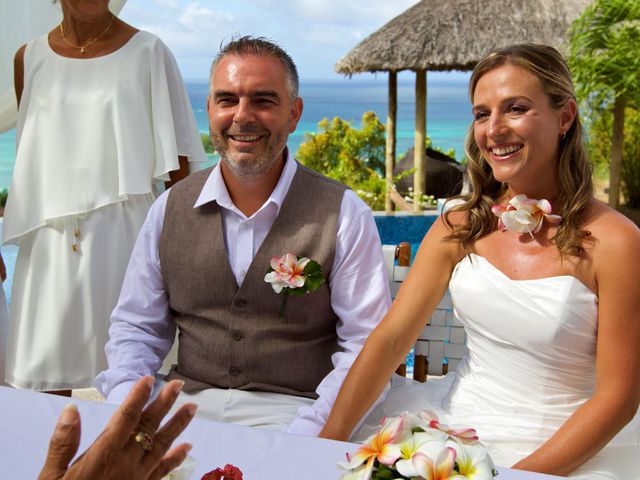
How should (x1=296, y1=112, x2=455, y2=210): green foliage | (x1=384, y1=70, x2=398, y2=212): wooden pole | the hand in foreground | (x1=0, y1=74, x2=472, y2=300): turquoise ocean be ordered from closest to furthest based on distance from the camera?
the hand in foreground, (x1=384, y1=70, x2=398, y2=212): wooden pole, (x1=296, y1=112, x2=455, y2=210): green foliage, (x1=0, y1=74, x2=472, y2=300): turquoise ocean

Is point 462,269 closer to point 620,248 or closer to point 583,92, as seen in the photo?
point 620,248

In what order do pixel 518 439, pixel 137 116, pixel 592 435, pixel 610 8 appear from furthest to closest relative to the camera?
1. pixel 610 8
2. pixel 137 116
3. pixel 518 439
4. pixel 592 435

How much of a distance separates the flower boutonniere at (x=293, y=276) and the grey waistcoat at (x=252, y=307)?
0.06m

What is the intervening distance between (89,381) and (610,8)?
7755 mm

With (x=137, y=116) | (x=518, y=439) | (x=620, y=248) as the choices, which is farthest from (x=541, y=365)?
(x=137, y=116)

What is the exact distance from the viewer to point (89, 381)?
8.73 ft

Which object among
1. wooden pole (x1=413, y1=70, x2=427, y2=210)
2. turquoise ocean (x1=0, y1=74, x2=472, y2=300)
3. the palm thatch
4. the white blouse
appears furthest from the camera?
turquoise ocean (x1=0, y1=74, x2=472, y2=300)

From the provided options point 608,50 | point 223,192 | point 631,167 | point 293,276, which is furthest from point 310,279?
point 631,167

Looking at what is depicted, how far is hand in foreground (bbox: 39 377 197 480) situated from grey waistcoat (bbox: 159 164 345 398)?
42.1 inches

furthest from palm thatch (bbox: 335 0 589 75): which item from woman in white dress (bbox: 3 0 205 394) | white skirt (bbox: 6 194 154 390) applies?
white skirt (bbox: 6 194 154 390)

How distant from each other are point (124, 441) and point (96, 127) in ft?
5.79

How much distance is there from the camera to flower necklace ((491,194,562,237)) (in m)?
1.78

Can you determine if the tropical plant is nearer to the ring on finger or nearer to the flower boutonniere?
the flower boutonniere

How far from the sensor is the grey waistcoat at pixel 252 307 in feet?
6.71
